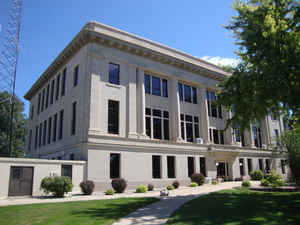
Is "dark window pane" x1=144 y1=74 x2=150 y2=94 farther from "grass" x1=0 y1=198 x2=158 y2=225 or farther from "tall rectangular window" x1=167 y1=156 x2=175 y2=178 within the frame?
"grass" x1=0 y1=198 x2=158 y2=225

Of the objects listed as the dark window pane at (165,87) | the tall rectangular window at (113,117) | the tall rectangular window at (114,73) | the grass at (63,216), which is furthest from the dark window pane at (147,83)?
the grass at (63,216)

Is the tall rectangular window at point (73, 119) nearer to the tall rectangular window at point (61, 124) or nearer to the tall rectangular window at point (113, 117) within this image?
the tall rectangular window at point (61, 124)

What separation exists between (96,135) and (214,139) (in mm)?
19188

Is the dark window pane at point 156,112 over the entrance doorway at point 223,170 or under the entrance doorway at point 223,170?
over

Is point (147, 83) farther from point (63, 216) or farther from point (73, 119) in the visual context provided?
point (63, 216)

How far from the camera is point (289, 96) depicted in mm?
13445

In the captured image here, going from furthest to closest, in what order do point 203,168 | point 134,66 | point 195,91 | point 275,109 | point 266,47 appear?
point 195,91, point 203,168, point 134,66, point 275,109, point 266,47

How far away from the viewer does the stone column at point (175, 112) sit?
30.8 meters

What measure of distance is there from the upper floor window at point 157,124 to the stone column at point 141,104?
4.42 feet

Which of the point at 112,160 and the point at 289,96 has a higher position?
the point at 289,96

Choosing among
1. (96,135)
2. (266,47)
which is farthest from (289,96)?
(96,135)

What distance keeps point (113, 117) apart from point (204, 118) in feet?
46.8

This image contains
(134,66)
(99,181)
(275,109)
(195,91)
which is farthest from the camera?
(195,91)

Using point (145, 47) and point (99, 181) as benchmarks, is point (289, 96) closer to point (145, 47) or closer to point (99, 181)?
point (99, 181)
